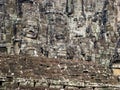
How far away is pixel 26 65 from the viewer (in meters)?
22.8

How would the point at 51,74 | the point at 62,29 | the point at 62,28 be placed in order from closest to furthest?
1. the point at 51,74
2. the point at 62,29
3. the point at 62,28

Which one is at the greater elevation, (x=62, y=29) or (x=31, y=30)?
(x=31, y=30)

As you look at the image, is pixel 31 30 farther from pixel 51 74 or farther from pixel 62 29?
pixel 51 74

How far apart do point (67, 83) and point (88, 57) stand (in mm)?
29592

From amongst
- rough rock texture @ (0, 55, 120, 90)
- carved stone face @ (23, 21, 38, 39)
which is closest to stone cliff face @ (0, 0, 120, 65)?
carved stone face @ (23, 21, 38, 39)

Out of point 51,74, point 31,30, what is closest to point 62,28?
point 31,30

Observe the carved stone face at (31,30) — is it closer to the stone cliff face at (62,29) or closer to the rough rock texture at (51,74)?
the stone cliff face at (62,29)

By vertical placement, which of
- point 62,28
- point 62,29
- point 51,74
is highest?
point 51,74

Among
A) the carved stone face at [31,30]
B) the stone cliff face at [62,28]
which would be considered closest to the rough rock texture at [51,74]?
the stone cliff face at [62,28]

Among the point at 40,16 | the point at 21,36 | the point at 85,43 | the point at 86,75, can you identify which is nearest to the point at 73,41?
the point at 85,43

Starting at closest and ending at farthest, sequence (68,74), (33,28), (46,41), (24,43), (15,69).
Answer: (15,69)
(68,74)
(24,43)
(33,28)
(46,41)

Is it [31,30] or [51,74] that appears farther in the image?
[31,30]

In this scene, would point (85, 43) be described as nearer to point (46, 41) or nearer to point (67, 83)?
point (46, 41)

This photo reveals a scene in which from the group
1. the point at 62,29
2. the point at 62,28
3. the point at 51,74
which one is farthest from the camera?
the point at 62,28
